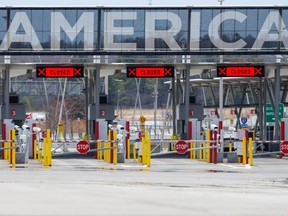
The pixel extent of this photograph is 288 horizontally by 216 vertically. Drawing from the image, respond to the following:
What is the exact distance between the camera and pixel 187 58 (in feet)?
144

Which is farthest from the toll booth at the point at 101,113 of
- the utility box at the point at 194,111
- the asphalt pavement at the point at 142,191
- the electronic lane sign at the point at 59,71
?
the asphalt pavement at the point at 142,191

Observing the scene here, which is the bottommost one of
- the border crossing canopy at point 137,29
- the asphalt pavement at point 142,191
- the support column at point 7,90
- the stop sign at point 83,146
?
the asphalt pavement at point 142,191

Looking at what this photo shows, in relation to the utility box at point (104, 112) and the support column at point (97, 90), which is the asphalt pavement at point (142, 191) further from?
the utility box at point (104, 112)

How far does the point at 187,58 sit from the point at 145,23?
2.21m

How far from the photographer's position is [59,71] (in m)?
43.5

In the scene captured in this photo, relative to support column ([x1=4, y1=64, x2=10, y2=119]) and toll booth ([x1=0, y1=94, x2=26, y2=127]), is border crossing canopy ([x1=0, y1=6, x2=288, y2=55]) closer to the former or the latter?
support column ([x1=4, y1=64, x2=10, y2=119])

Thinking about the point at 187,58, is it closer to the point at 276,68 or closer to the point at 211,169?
the point at 276,68

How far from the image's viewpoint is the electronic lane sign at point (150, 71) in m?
43.6

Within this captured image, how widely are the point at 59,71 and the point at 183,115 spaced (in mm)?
5366

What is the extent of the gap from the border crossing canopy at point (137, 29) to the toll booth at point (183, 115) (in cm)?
246

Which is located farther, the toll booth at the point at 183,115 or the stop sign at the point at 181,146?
the toll booth at the point at 183,115

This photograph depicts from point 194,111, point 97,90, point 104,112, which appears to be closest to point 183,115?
point 194,111

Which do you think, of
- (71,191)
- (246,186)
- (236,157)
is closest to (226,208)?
(71,191)

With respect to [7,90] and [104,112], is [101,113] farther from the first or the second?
[7,90]
